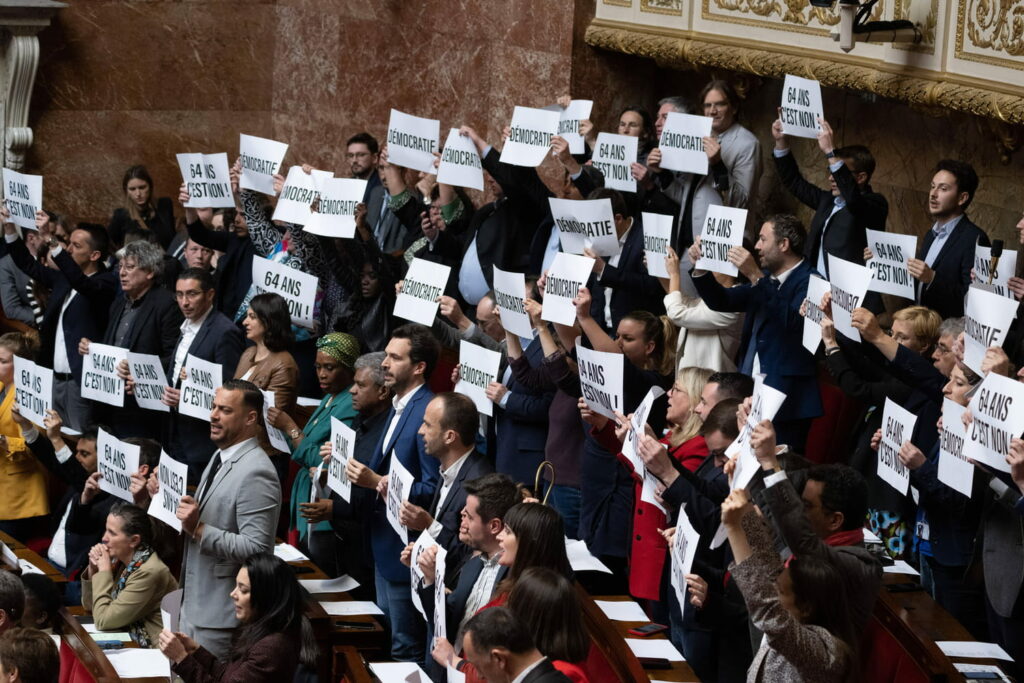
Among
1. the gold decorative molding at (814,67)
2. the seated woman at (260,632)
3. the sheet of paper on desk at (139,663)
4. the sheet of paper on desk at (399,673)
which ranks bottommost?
the sheet of paper on desk at (139,663)

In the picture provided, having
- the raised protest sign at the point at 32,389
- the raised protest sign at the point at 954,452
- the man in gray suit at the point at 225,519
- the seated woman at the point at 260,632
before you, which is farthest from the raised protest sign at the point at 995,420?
the raised protest sign at the point at 32,389

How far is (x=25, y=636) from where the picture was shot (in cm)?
571

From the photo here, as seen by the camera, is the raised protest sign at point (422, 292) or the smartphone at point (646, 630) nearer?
the smartphone at point (646, 630)

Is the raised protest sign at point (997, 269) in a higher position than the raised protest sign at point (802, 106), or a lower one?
lower

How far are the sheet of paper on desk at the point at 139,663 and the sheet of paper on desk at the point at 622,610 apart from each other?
1738 mm

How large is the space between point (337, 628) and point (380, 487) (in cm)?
62

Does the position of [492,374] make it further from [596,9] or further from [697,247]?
[596,9]

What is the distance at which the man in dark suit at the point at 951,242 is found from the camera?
299 inches

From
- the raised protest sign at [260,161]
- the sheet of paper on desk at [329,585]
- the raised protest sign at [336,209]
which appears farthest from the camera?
the raised protest sign at [260,161]

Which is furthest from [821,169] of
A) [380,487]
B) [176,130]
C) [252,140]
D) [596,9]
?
[176,130]

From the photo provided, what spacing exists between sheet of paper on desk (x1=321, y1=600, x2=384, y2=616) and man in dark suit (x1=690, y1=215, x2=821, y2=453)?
81.5 inches

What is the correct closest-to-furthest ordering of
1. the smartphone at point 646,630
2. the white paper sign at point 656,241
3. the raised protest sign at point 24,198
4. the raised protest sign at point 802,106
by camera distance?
1. the smartphone at point 646,630
2. the white paper sign at point 656,241
3. the raised protest sign at point 802,106
4. the raised protest sign at point 24,198

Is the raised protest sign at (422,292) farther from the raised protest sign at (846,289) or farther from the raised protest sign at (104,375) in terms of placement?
the raised protest sign at (846,289)

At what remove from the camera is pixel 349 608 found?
23.8ft
